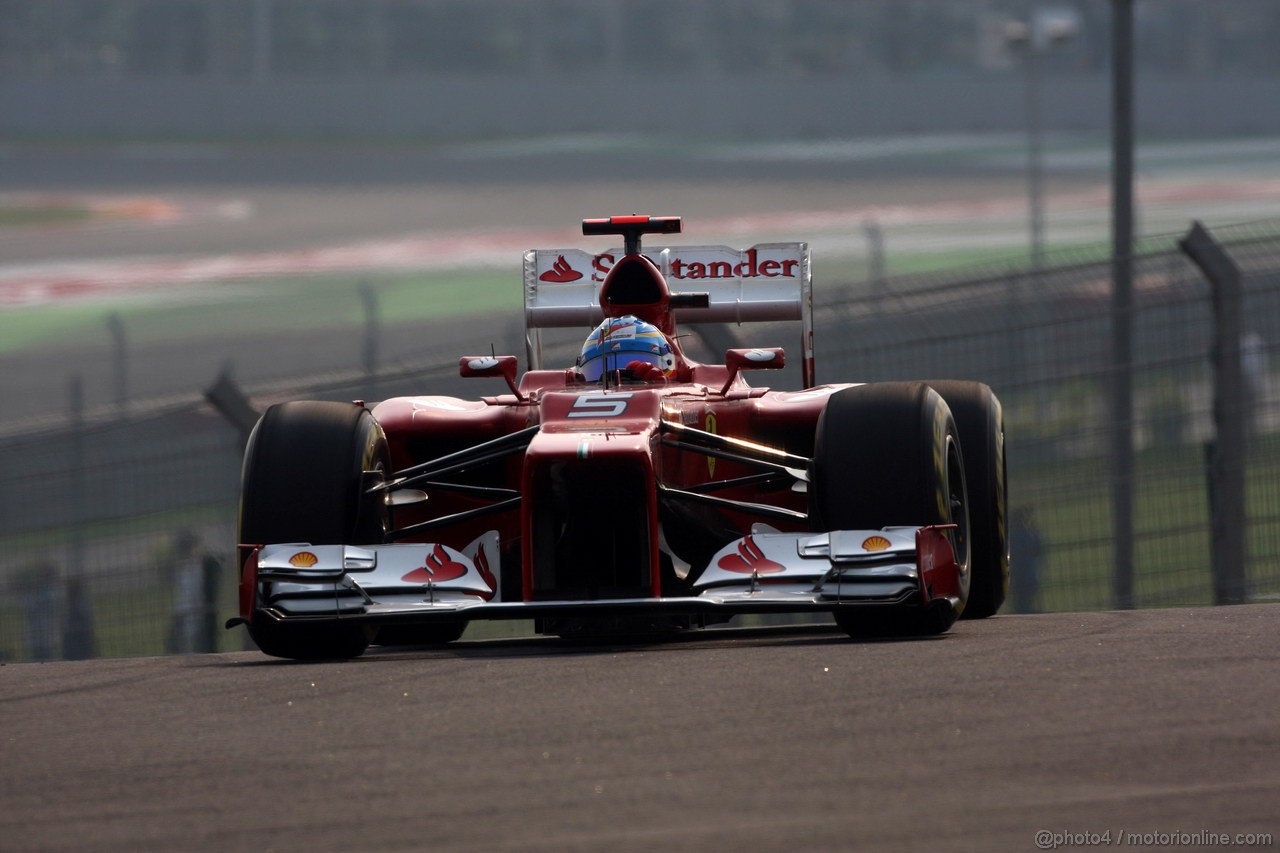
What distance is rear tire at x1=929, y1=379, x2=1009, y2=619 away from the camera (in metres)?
8.10

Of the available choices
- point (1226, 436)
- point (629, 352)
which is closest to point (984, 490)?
point (629, 352)

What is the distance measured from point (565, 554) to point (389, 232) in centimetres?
2375

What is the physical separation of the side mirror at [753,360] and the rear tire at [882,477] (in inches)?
32.4

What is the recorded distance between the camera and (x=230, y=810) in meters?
4.61

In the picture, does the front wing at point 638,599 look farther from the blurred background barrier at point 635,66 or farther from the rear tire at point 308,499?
the blurred background barrier at point 635,66

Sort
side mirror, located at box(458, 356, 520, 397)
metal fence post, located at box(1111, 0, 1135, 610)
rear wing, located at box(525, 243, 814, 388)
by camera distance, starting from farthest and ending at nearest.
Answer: rear wing, located at box(525, 243, 814, 388)
metal fence post, located at box(1111, 0, 1135, 610)
side mirror, located at box(458, 356, 520, 397)

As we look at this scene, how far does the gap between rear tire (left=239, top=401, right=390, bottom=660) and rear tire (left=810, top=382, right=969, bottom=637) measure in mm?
1482

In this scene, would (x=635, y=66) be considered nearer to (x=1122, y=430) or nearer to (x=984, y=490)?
(x=1122, y=430)

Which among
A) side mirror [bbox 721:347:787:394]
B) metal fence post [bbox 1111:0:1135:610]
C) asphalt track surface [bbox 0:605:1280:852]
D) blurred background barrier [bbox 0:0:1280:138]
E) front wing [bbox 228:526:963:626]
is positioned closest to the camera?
asphalt track surface [bbox 0:605:1280:852]

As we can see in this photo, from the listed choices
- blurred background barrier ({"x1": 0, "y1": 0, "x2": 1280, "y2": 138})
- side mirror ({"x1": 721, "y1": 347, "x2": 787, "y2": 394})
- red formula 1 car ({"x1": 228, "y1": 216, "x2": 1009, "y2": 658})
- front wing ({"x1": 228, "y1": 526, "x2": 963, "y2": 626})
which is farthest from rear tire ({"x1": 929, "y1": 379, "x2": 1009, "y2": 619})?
blurred background barrier ({"x1": 0, "y1": 0, "x2": 1280, "y2": 138})

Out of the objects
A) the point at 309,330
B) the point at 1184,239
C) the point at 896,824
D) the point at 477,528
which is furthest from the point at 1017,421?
the point at 309,330

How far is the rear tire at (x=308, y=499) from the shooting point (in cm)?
727

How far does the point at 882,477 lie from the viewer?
23.1 ft

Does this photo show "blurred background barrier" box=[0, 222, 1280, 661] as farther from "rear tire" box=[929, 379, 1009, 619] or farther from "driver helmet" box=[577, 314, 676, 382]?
"driver helmet" box=[577, 314, 676, 382]
